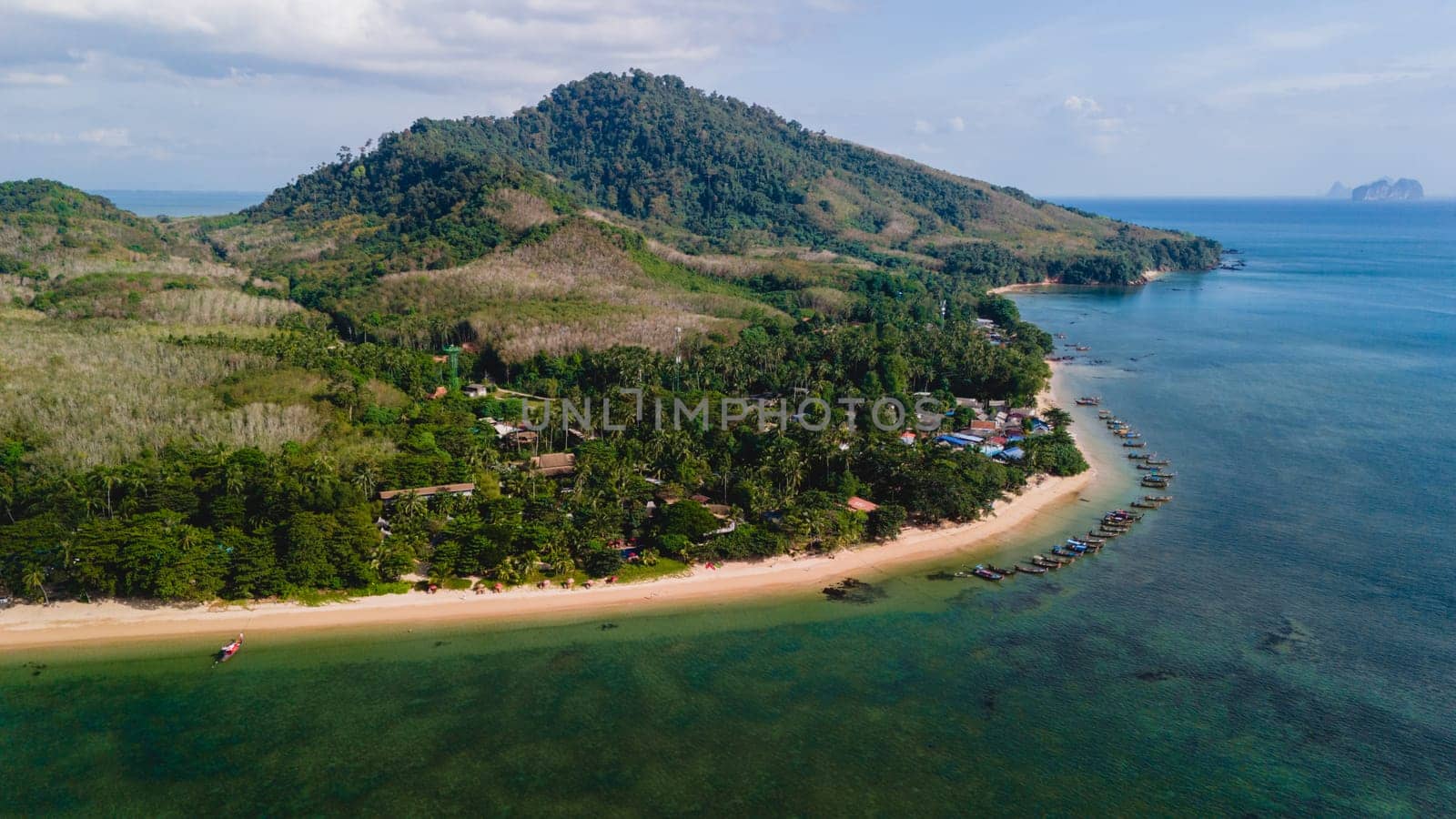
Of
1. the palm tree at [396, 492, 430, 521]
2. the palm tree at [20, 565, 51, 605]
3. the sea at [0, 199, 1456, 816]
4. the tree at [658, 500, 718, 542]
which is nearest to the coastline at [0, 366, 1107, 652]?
the palm tree at [20, 565, 51, 605]

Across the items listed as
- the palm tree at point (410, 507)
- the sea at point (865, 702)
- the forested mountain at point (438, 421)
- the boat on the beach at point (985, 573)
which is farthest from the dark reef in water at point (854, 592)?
the palm tree at point (410, 507)

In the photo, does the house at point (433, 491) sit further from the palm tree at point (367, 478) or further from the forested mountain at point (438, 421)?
the palm tree at point (367, 478)

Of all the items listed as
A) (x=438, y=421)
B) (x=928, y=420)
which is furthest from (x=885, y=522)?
(x=438, y=421)

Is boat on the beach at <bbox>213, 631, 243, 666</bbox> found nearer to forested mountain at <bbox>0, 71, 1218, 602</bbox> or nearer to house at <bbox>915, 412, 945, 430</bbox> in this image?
forested mountain at <bbox>0, 71, 1218, 602</bbox>

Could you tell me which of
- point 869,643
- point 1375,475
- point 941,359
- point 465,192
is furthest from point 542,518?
point 465,192

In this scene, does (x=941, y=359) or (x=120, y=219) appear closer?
(x=941, y=359)

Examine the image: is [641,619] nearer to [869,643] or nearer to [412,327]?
[869,643]

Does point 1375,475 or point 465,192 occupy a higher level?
point 465,192
